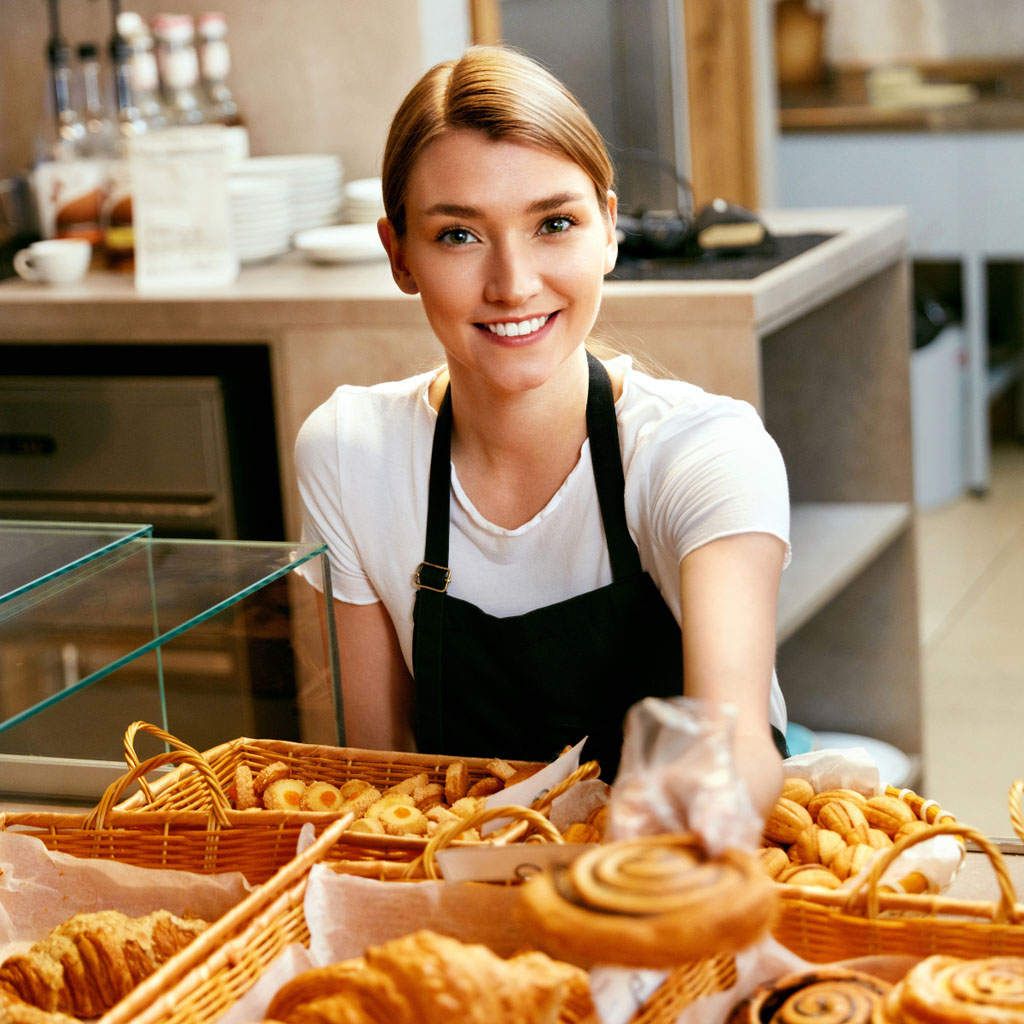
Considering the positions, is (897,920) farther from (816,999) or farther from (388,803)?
(388,803)

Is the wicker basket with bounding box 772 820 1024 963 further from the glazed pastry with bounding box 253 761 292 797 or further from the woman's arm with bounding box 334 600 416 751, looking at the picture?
the woman's arm with bounding box 334 600 416 751

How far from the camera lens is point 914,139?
14.4ft

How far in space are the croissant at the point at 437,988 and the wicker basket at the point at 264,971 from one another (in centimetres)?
6

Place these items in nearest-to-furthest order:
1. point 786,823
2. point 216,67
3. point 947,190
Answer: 1. point 786,823
2. point 216,67
3. point 947,190

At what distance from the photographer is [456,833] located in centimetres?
89

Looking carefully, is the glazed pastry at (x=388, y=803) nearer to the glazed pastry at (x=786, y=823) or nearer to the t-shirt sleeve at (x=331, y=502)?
the glazed pastry at (x=786, y=823)

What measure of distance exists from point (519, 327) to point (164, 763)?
480mm

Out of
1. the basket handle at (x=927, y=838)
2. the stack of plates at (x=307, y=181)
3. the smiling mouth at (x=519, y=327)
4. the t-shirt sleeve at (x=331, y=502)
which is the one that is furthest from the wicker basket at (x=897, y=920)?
the stack of plates at (x=307, y=181)

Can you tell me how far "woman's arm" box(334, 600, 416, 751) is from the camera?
4.86 ft

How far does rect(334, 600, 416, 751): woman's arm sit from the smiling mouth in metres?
0.35

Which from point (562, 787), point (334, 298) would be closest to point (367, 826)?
point (562, 787)

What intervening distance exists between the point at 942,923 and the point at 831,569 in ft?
4.97

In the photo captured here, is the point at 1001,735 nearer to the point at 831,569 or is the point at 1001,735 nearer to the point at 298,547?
the point at 831,569

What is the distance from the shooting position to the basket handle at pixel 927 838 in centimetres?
81
